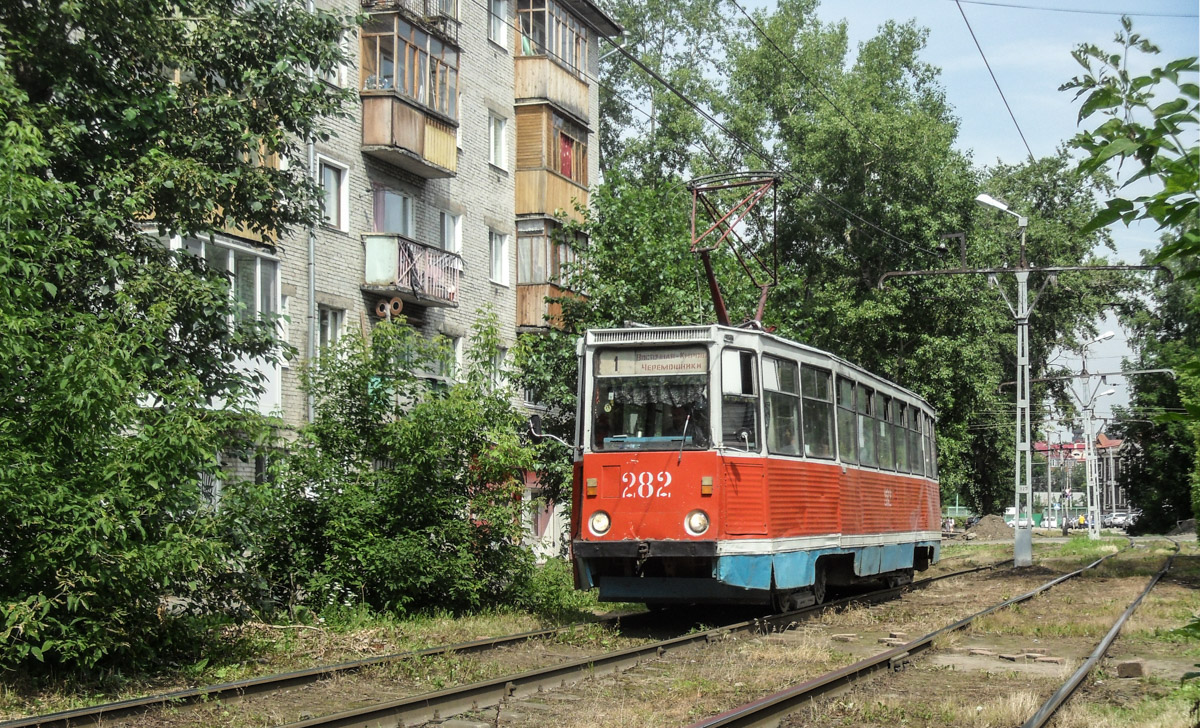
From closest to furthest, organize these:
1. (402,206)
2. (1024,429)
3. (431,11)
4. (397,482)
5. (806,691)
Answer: (806,691), (397,482), (402,206), (1024,429), (431,11)

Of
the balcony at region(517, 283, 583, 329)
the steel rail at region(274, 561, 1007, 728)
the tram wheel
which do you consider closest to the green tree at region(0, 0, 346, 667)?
the steel rail at region(274, 561, 1007, 728)

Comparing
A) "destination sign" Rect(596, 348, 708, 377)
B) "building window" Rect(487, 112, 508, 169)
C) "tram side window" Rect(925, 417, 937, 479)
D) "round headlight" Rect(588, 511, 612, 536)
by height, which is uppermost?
"building window" Rect(487, 112, 508, 169)

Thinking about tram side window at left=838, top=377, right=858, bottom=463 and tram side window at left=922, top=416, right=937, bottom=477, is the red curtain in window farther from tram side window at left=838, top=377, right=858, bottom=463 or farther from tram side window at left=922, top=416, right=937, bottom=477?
tram side window at left=838, top=377, right=858, bottom=463

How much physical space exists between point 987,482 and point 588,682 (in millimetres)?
54635

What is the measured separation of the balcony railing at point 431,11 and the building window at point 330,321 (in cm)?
616

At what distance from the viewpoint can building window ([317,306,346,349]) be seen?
25500 millimetres

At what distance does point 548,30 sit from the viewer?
34.4 metres

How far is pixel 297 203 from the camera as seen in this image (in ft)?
45.3

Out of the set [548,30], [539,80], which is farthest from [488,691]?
[548,30]

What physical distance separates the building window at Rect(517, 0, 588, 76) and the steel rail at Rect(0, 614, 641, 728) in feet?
80.4

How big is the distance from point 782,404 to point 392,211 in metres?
15.2

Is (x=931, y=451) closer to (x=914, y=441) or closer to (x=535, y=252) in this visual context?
(x=914, y=441)

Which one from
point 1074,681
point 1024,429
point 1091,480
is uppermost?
point 1024,429

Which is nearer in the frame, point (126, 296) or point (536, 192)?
point (126, 296)
